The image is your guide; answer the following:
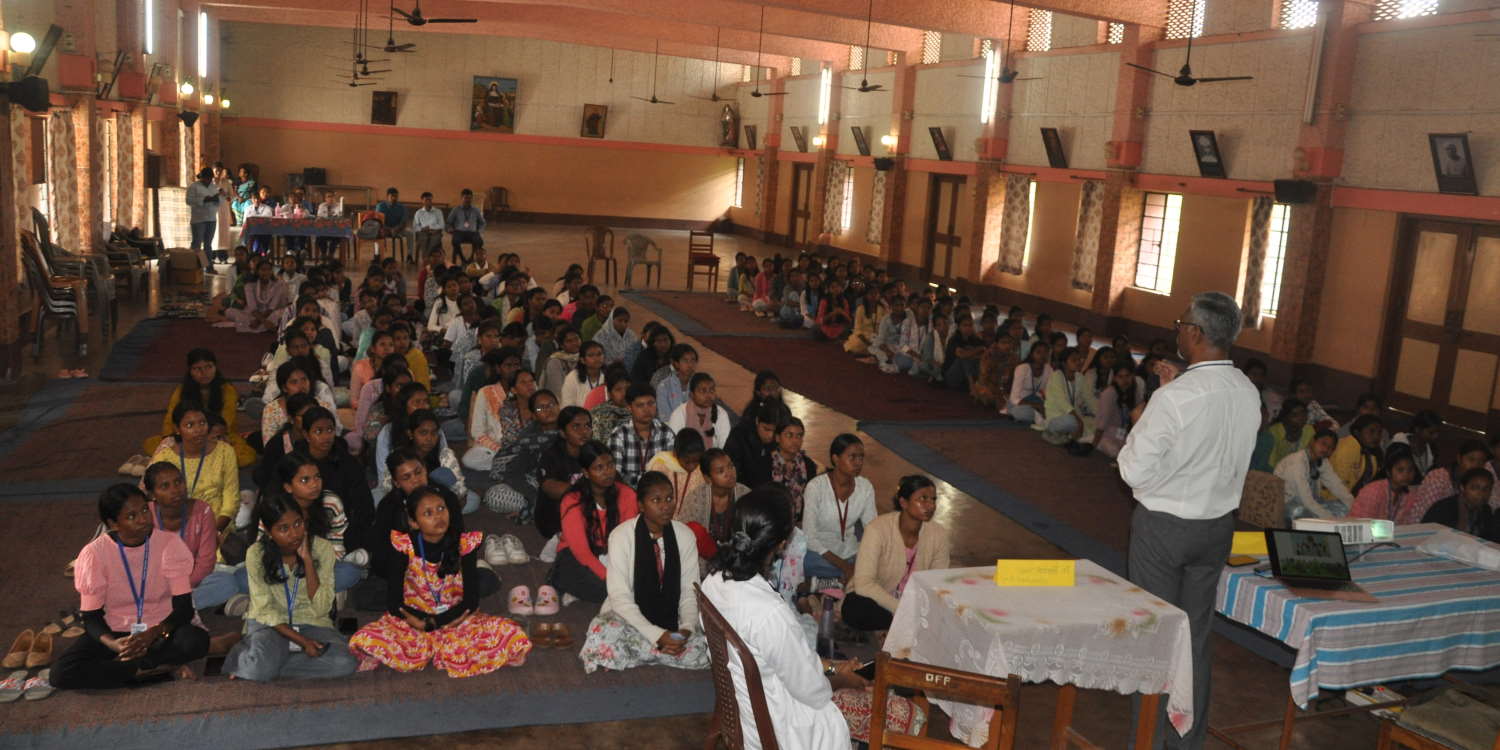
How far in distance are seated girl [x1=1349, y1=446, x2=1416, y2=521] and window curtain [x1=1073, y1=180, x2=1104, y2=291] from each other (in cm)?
1022

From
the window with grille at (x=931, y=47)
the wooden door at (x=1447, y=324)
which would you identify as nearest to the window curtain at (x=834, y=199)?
the window with grille at (x=931, y=47)

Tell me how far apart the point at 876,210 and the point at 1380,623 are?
784 inches

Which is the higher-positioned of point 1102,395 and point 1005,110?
point 1005,110

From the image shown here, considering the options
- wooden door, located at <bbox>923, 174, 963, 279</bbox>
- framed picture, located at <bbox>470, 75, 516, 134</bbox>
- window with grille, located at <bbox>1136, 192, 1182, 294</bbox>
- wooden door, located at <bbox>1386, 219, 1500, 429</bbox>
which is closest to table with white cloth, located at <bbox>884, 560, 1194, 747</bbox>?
wooden door, located at <bbox>1386, 219, 1500, 429</bbox>

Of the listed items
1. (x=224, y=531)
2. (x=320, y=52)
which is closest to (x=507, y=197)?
(x=320, y=52)

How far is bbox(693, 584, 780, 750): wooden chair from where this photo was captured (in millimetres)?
3268

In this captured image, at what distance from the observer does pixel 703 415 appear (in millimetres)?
7559

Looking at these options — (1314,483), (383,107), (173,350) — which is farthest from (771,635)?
(383,107)

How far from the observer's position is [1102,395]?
9672 mm

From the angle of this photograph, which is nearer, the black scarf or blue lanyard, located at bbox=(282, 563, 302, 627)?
blue lanyard, located at bbox=(282, 563, 302, 627)

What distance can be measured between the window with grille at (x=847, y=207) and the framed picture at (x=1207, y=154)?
11.0 m

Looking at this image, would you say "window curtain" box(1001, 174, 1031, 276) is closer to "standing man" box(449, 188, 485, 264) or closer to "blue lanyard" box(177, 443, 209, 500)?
"standing man" box(449, 188, 485, 264)

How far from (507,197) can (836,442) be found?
26295mm

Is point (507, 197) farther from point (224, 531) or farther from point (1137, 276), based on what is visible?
point (224, 531)
